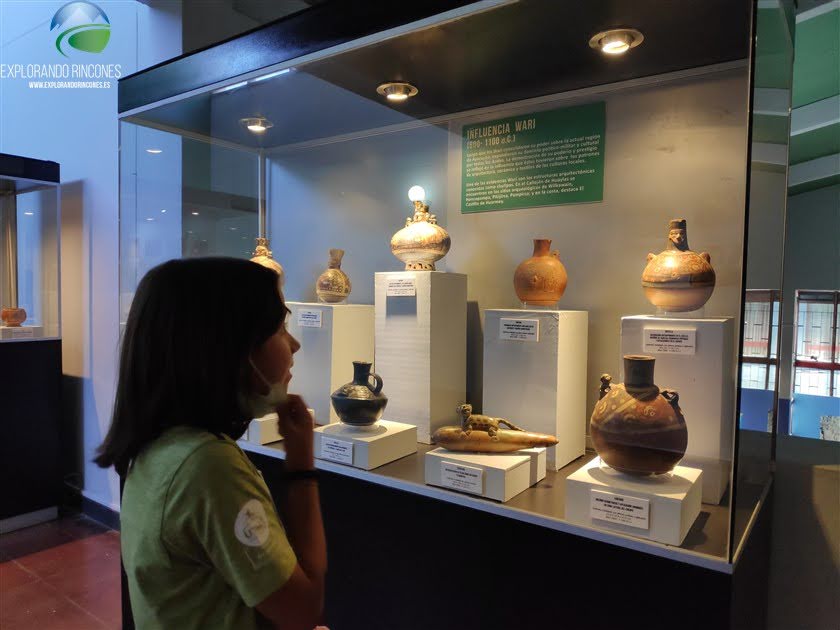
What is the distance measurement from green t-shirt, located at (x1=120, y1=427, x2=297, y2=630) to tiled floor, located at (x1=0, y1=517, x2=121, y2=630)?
1.93 meters

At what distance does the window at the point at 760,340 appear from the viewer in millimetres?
1146

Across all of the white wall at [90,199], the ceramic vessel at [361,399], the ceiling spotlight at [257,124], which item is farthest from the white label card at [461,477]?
the white wall at [90,199]

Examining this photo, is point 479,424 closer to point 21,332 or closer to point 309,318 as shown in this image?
point 309,318

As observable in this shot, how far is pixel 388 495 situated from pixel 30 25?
4091mm

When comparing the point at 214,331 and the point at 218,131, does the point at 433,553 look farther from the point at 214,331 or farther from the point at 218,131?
the point at 218,131

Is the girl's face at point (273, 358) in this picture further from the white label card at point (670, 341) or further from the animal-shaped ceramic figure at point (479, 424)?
the white label card at point (670, 341)

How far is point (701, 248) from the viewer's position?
1621 millimetres

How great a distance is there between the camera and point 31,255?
3506mm

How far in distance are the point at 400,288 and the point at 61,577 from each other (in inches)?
88.2

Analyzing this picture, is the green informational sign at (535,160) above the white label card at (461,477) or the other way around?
above

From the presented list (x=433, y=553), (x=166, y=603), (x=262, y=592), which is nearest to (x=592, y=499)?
(x=433, y=553)

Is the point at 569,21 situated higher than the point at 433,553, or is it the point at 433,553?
the point at 569,21

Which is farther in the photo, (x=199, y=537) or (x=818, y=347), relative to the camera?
(x=818, y=347)

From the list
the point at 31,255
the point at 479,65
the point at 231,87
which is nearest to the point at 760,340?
the point at 479,65
